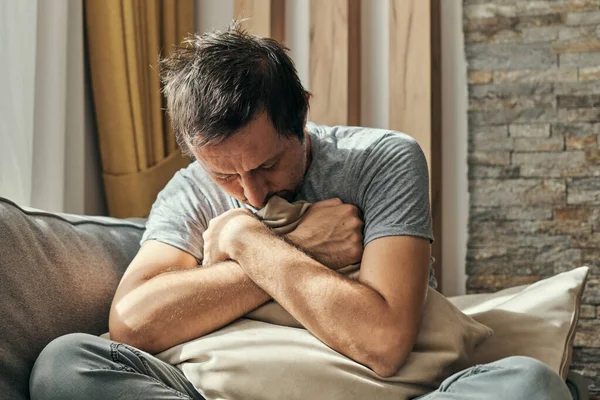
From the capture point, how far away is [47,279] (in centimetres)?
131

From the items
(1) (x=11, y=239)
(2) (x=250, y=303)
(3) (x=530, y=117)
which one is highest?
(3) (x=530, y=117)

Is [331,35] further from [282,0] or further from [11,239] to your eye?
[11,239]

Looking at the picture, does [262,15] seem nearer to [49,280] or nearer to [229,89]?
[229,89]

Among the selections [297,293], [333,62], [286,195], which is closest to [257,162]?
[286,195]

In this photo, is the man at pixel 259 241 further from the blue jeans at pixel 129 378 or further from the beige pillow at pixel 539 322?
the beige pillow at pixel 539 322

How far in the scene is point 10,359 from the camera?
3.86ft

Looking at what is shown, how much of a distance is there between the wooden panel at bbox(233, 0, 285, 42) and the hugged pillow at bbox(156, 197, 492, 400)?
104 centimetres

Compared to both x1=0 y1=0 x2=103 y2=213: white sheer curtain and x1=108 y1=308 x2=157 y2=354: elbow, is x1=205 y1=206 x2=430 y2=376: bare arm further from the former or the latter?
x1=0 y1=0 x2=103 y2=213: white sheer curtain

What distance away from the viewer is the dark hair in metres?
1.33

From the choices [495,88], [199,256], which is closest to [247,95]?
[199,256]

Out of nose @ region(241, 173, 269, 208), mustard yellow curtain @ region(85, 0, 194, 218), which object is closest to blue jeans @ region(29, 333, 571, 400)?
nose @ region(241, 173, 269, 208)

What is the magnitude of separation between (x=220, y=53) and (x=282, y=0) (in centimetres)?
91

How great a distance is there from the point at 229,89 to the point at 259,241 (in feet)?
0.89

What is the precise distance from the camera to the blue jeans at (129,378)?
1046 millimetres
